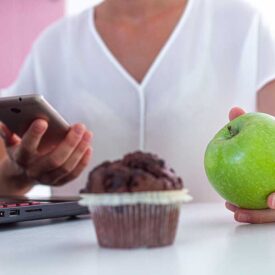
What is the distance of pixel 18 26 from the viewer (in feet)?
10.7

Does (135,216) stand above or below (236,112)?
below

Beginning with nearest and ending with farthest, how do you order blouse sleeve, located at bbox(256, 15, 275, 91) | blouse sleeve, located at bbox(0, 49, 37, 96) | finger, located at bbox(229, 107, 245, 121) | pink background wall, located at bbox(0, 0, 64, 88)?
1. finger, located at bbox(229, 107, 245, 121)
2. blouse sleeve, located at bbox(256, 15, 275, 91)
3. blouse sleeve, located at bbox(0, 49, 37, 96)
4. pink background wall, located at bbox(0, 0, 64, 88)

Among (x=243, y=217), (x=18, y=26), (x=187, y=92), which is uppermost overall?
(x=18, y=26)

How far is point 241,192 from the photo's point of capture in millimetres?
706

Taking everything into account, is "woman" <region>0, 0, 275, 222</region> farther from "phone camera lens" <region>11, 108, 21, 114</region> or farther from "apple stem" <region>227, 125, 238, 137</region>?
"apple stem" <region>227, 125, 238, 137</region>

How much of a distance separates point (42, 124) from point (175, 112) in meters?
0.50

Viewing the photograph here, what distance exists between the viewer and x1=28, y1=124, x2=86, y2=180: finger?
1.10 meters

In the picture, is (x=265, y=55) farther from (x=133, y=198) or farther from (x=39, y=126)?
(x=133, y=198)

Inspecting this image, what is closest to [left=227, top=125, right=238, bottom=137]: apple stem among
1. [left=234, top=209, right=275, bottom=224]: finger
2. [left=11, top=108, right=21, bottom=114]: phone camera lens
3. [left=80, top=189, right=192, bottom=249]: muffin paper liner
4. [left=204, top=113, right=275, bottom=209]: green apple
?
[left=204, top=113, right=275, bottom=209]: green apple

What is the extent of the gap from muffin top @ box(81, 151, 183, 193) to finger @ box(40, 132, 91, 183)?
0.61 meters

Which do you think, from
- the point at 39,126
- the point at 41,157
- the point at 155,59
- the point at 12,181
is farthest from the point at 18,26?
the point at 39,126

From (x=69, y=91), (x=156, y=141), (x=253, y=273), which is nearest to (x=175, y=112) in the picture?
(x=156, y=141)

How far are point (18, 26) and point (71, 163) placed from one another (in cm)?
228

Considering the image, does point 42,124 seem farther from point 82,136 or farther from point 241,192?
point 241,192
